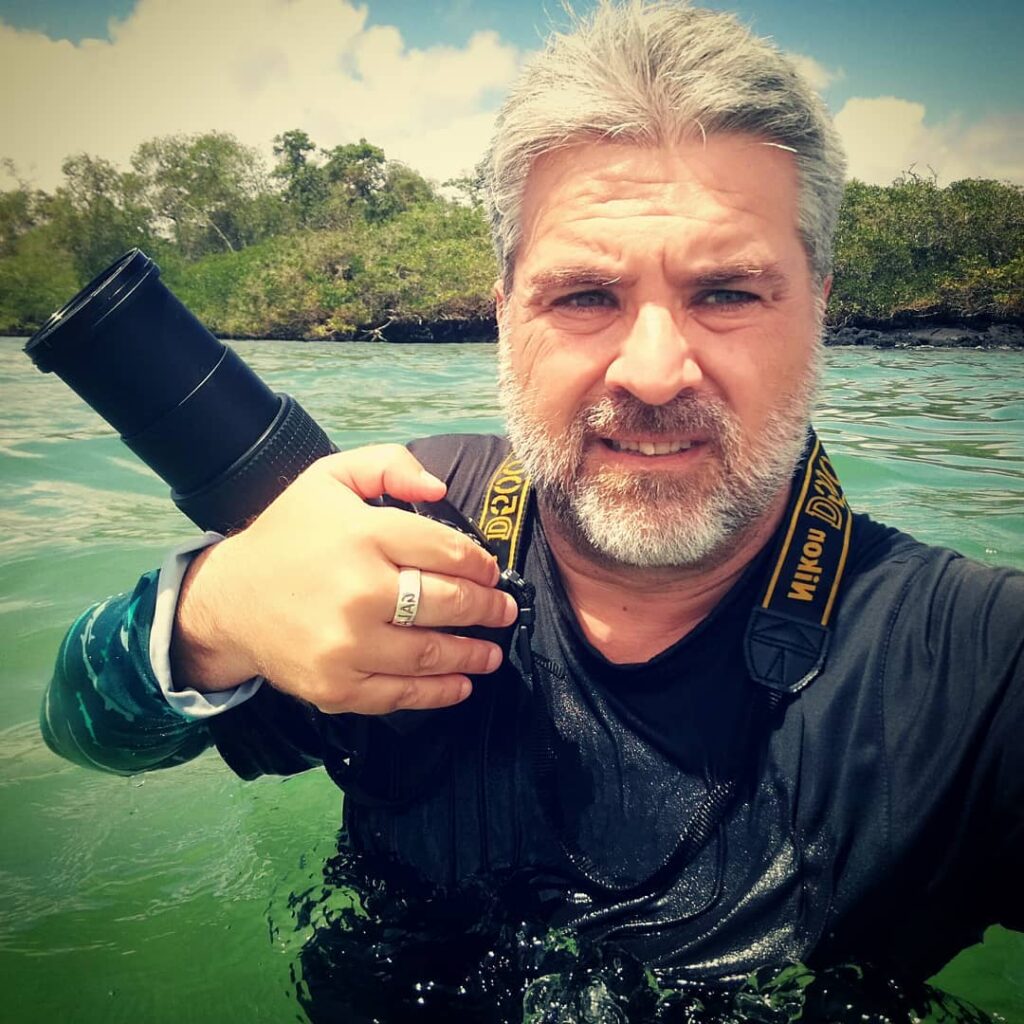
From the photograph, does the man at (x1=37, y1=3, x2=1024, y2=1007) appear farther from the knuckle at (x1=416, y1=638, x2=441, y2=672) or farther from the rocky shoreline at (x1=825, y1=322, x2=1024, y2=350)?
the rocky shoreline at (x1=825, y1=322, x2=1024, y2=350)

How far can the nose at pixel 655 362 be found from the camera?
1410 mm

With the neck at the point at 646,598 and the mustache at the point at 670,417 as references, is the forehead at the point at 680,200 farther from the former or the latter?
the neck at the point at 646,598

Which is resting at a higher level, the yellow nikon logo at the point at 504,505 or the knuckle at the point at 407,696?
the yellow nikon logo at the point at 504,505

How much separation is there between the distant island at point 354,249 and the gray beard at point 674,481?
2333 centimetres

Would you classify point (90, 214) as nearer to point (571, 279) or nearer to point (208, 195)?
point (208, 195)

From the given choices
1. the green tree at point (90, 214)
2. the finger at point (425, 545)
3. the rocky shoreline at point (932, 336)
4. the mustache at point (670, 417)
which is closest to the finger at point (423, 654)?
the finger at point (425, 545)

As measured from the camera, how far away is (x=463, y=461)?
2.05 meters

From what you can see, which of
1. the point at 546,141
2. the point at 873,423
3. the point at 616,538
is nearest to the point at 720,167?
the point at 546,141

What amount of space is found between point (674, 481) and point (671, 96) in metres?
0.78

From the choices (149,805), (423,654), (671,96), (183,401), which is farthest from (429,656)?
(149,805)

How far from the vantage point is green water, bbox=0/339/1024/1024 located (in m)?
1.81

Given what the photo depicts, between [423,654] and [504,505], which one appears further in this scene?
[504,505]

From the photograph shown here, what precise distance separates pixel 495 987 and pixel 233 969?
0.73 meters

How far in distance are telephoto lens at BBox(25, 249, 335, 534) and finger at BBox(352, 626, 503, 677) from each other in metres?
0.42
